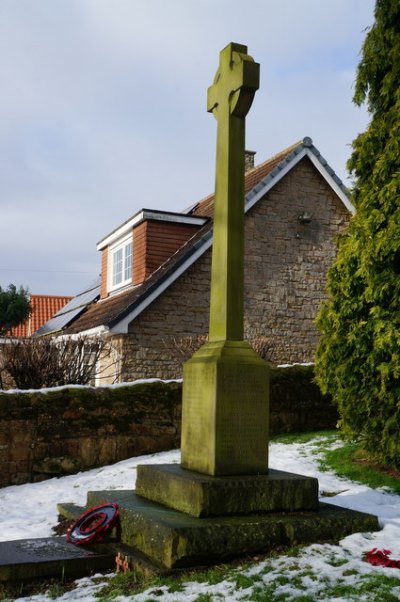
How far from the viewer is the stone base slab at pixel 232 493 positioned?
5152 mm

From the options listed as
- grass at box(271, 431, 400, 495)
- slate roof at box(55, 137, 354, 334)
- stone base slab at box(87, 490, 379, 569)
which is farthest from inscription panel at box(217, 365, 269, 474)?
slate roof at box(55, 137, 354, 334)

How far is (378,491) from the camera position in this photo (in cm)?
712

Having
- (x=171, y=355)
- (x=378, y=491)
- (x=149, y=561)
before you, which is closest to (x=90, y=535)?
(x=149, y=561)

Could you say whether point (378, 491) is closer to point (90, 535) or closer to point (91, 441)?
point (90, 535)

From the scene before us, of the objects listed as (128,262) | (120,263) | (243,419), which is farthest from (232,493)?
(120,263)

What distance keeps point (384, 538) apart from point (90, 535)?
2325mm

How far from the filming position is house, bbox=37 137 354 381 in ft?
46.7

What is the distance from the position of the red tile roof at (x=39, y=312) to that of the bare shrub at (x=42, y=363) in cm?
1548

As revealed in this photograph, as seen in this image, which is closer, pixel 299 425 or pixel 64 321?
pixel 299 425

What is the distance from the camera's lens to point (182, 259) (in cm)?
1439

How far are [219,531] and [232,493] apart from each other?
1.56ft

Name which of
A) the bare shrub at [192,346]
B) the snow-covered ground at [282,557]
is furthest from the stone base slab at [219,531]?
the bare shrub at [192,346]

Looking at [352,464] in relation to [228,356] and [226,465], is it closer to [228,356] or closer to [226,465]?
[226,465]

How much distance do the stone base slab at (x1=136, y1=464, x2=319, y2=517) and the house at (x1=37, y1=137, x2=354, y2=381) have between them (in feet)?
27.2
